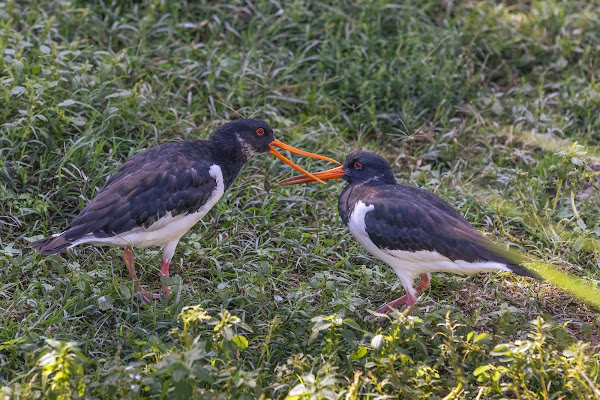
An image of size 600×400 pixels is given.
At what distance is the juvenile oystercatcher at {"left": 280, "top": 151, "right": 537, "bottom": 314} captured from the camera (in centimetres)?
528

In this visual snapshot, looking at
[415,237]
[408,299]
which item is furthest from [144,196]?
[408,299]

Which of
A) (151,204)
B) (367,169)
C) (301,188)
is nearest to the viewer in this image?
(151,204)

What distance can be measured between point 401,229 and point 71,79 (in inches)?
141

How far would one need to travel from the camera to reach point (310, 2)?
875 centimetres

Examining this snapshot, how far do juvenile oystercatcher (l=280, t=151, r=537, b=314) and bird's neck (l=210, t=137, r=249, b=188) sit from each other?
0.99 meters

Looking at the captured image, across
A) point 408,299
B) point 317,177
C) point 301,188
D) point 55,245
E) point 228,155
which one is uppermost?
point 228,155

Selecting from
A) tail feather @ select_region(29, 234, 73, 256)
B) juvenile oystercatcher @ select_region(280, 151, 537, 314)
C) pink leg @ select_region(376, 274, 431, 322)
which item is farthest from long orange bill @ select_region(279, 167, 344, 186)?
tail feather @ select_region(29, 234, 73, 256)

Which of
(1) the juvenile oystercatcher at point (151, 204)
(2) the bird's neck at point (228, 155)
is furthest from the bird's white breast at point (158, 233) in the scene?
(2) the bird's neck at point (228, 155)

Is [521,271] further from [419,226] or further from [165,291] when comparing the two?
[165,291]

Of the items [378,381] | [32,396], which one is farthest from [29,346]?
[378,381]

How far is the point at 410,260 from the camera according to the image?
17.9ft

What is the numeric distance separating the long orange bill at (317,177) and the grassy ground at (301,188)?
278mm

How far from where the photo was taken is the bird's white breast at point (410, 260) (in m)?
5.31

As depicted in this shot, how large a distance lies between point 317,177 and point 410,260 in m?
1.35
